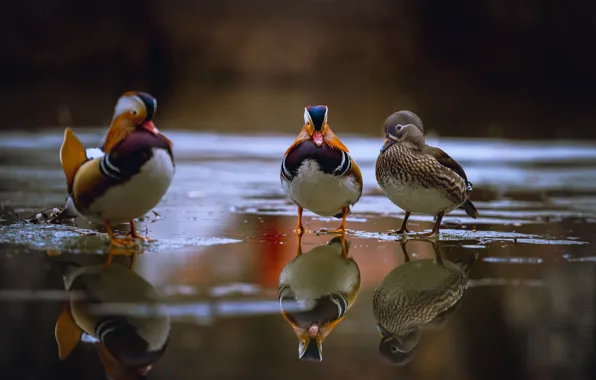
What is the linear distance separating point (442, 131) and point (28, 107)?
7070 mm

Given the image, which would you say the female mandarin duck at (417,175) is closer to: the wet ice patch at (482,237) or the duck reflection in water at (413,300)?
the wet ice patch at (482,237)

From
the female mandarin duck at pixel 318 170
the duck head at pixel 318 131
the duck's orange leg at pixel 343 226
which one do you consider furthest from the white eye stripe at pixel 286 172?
the duck's orange leg at pixel 343 226

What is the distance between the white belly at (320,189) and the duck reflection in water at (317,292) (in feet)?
1.06

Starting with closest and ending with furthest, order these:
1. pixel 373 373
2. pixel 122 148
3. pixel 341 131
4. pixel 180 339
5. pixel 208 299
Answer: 1. pixel 373 373
2. pixel 180 339
3. pixel 208 299
4. pixel 122 148
5. pixel 341 131

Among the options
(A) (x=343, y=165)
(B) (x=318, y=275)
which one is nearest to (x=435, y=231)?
(A) (x=343, y=165)

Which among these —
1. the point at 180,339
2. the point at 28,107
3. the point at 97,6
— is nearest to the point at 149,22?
the point at 97,6

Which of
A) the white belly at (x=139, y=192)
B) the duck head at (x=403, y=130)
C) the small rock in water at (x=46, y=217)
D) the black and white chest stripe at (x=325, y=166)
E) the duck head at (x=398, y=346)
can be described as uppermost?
the duck head at (x=403, y=130)

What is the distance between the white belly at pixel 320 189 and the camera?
5.50m

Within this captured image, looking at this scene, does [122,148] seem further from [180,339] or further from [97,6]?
[97,6]

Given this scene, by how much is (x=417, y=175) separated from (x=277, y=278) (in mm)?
1516

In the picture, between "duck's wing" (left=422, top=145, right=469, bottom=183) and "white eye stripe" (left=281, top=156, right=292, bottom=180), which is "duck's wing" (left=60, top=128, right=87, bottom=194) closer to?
"white eye stripe" (left=281, top=156, right=292, bottom=180)

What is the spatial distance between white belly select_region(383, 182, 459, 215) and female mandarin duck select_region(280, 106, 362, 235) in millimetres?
242

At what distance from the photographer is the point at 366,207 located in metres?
7.33

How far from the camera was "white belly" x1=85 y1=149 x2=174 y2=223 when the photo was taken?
484cm
